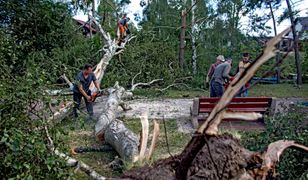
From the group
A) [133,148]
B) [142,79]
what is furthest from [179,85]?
[133,148]

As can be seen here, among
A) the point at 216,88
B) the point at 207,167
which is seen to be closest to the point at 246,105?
the point at 216,88

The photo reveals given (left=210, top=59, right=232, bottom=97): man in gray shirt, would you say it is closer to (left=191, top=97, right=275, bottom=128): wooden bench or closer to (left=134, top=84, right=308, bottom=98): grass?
(left=191, top=97, right=275, bottom=128): wooden bench

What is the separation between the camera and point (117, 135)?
6.67 metres

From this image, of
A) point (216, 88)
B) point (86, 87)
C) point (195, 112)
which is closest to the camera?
point (195, 112)

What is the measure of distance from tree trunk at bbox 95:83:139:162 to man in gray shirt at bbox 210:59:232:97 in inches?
92.4

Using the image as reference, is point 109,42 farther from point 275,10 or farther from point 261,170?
point 261,170

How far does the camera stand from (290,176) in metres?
4.38

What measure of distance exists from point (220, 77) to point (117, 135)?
146 inches

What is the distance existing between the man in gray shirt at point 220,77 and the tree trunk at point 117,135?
7.70 ft

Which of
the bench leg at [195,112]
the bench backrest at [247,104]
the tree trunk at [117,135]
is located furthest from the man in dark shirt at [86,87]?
the bench backrest at [247,104]

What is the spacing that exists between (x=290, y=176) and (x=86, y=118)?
227 inches

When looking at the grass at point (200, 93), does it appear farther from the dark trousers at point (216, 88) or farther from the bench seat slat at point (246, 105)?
the bench seat slat at point (246, 105)

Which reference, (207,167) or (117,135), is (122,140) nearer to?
(117,135)

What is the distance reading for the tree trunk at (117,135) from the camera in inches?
232
